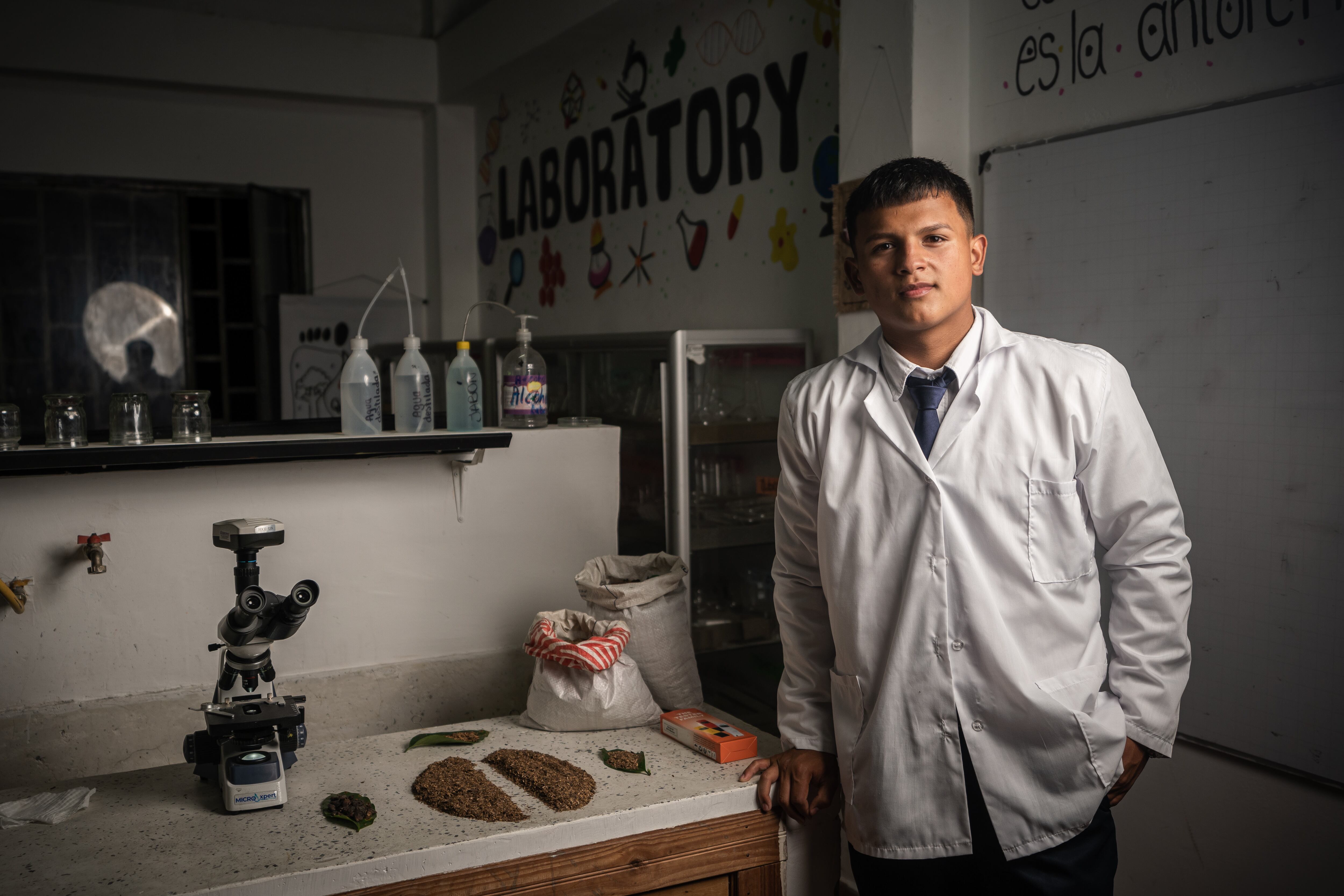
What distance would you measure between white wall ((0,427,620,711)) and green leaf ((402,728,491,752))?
0.47 metres

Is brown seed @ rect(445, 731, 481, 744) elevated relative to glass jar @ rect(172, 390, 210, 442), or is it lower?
lower

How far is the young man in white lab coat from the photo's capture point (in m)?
1.52

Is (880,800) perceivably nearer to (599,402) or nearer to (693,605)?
(693,605)

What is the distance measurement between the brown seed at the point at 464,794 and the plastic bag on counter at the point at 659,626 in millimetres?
479

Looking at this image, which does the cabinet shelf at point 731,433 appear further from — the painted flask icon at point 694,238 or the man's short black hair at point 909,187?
the man's short black hair at point 909,187

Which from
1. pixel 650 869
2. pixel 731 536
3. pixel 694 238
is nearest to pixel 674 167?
pixel 694 238

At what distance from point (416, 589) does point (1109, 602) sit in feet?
5.14

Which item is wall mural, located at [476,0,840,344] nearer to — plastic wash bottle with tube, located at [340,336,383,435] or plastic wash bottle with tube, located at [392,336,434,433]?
plastic wash bottle with tube, located at [392,336,434,433]

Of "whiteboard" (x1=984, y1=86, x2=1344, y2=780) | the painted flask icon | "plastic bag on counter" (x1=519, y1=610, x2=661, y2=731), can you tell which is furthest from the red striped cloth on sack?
the painted flask icon

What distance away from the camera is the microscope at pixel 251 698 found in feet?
5.43

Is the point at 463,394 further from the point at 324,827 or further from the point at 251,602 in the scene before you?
the point at 324,827

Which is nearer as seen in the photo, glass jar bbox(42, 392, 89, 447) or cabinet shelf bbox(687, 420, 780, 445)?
glass jar bbox(42, 392, 89, 447)

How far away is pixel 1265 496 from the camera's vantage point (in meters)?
2.00

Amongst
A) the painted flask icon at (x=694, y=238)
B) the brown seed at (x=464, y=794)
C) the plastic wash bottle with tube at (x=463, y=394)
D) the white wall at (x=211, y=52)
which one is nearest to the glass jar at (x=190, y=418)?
the plastic wash bottle with tube at (x=463, y=394)
